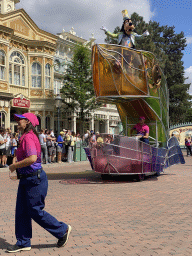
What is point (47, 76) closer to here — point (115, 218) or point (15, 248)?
point (115, 218)

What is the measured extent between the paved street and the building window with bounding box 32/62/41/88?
19.1 metres

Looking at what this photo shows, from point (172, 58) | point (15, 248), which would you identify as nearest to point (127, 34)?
point (15, 248)

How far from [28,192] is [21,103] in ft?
76.1

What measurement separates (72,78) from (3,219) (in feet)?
76.0

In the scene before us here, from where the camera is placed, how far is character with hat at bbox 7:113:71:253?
4.22 meters

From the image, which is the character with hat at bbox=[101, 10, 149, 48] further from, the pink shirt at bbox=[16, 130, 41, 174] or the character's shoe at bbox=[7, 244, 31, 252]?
the character's shoe at bbox=[7, 244, 31, 252]

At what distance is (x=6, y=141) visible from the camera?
50.3 ft

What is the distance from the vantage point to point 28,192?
4230 mm

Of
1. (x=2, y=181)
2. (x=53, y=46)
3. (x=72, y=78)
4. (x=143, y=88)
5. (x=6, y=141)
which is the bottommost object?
(x=2, y=181)

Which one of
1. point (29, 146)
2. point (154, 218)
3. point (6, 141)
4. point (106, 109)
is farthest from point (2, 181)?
point (106, 109)

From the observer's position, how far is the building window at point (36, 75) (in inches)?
1120

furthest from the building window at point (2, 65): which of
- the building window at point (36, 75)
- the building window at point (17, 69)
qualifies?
the building window at point (36, 75)

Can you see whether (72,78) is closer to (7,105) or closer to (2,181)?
(7,105)

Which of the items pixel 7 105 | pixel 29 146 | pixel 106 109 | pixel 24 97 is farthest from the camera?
pixel 106 109
